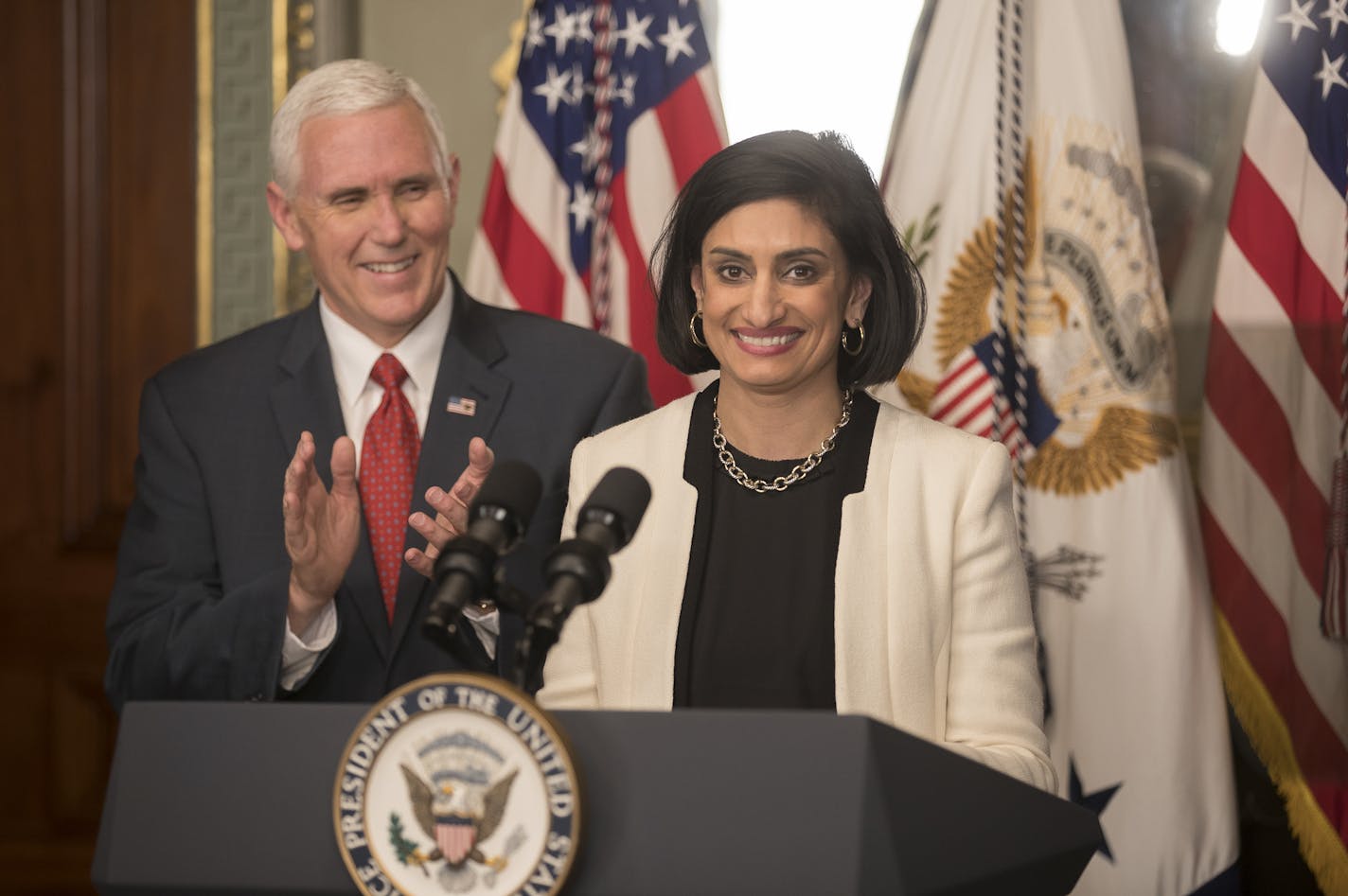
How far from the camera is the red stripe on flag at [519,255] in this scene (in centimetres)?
346

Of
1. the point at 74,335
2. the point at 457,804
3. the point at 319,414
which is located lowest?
the point at 457,804

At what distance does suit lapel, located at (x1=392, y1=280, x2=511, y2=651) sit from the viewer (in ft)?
7.96

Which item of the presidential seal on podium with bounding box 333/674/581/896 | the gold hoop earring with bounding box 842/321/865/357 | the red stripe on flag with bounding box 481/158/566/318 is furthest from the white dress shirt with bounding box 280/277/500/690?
the presidential seal on podium with bounding box 333/674/581/896

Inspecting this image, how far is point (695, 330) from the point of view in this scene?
2328 mm

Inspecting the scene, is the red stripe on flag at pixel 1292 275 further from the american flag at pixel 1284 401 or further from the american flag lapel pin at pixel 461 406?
the american flag lapel pin at pixel 461 406

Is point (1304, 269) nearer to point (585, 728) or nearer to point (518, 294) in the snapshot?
point (518, 294)

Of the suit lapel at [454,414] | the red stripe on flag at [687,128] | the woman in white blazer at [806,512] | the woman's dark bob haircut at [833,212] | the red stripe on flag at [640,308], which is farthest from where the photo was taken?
the red stripe on flag at [687,128]

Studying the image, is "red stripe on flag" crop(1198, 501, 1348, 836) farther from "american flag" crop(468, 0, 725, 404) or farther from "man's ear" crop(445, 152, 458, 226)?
"man's ear" crop(445, 152, 458, 226)

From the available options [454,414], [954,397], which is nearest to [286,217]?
[454,414]

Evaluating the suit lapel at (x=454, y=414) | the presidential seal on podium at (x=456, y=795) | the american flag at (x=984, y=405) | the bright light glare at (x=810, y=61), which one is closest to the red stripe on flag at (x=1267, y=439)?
the american flag at (x=984, y=405)

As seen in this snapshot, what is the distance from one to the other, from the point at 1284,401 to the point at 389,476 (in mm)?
1920

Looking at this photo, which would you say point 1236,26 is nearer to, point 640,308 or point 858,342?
point 640,308

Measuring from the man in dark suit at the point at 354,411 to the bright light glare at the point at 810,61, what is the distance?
1427mm

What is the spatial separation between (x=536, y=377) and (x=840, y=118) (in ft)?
5.20
